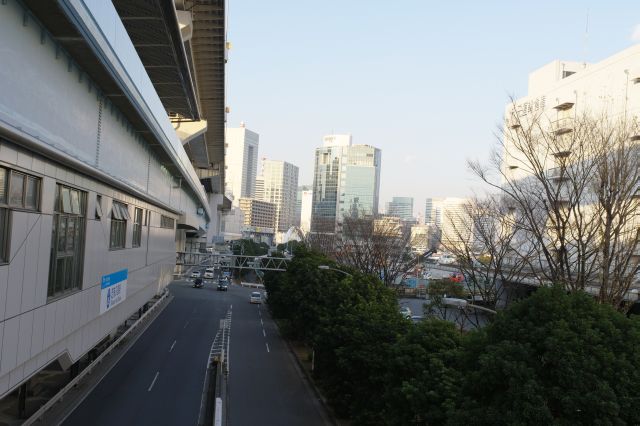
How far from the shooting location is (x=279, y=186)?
190m

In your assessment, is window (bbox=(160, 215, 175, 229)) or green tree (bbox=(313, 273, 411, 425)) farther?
window (bbox=(160, 215, 175, 229))

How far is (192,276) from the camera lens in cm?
6600

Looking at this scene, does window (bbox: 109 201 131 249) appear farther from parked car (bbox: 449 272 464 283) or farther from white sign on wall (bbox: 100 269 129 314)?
parked car (bbox: 449 272 464 283)

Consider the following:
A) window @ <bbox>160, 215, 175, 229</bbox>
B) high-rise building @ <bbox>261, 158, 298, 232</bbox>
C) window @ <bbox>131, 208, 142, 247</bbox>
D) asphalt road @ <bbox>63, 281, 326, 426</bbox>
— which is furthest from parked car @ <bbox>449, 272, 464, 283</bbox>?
high-rise building @ <bbox>261, 158, 298, 232</bbox>

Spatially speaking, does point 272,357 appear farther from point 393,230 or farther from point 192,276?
point 192,276

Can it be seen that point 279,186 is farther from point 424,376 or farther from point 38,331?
point 38,331

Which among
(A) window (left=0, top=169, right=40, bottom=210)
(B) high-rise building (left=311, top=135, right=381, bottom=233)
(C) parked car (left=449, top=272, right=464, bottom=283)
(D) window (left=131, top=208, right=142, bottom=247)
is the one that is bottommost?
(C) parked car (left=449, top=272, right=464, bottom=283)

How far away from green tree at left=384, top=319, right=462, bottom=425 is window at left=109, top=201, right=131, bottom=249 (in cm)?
814

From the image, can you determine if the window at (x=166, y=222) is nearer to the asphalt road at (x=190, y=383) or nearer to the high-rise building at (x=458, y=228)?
the asphalt road at (x=190, y=383)

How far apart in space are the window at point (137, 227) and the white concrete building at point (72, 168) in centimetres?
4

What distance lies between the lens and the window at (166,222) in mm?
23698

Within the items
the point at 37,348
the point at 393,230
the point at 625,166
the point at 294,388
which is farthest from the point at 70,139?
the point at 393,230

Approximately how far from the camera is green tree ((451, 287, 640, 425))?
21.5 ft

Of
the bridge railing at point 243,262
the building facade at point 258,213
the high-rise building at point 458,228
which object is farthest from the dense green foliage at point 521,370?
the building facade at point 258,213
